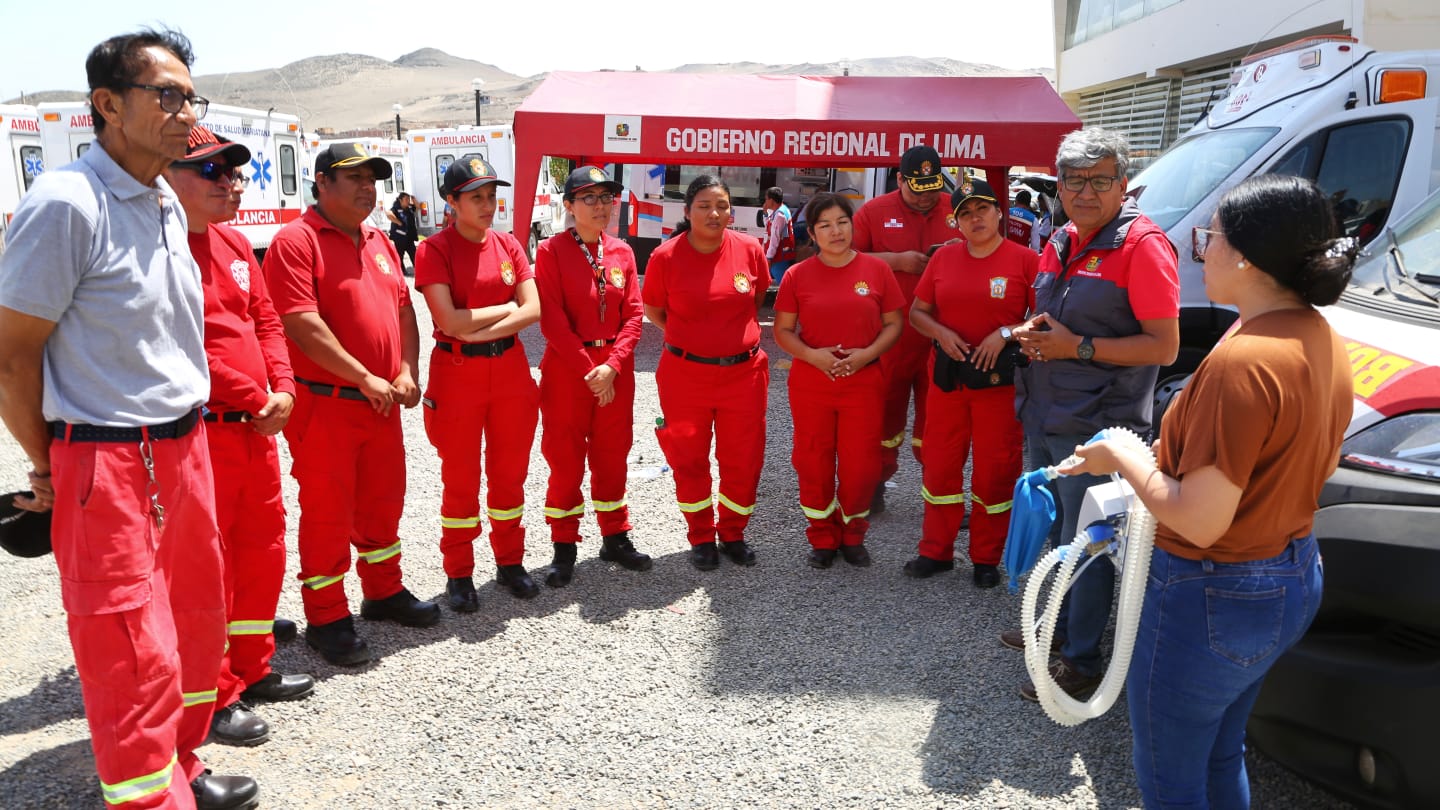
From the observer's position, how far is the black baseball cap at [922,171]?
201 inches

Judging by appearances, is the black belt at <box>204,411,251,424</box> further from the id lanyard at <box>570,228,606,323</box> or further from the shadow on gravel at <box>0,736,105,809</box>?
the id lanyard at <box>570,228,606,323</box>

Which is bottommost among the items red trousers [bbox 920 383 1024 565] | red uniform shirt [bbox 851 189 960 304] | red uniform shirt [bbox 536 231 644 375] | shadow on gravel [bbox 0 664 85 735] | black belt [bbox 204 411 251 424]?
shadow on gravel [bbox 0 664 85 735]

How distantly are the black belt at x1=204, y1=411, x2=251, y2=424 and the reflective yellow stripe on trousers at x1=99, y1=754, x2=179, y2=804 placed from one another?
3.87ft

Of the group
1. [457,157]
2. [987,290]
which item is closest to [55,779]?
[987,290]

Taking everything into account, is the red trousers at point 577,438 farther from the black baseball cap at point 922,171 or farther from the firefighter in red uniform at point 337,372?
the black baseball cap at point 922,171

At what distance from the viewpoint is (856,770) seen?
10.1 feet

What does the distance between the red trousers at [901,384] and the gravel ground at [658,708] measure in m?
0.80

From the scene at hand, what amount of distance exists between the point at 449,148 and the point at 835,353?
18.8 meters

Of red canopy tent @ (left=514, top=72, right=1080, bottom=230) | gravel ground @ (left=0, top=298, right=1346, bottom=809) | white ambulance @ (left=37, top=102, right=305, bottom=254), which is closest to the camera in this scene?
gravel ground @ (left=0, top=298, right=1346, bottom=809)

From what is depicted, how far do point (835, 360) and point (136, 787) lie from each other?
10.4ft

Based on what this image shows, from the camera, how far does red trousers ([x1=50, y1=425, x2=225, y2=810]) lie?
2.30m

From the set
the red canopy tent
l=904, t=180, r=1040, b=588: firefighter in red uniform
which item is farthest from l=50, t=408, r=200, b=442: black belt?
the red canopy tent

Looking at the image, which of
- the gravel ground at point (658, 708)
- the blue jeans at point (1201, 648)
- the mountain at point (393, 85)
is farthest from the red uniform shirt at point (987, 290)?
the mountain at point (393, 85)

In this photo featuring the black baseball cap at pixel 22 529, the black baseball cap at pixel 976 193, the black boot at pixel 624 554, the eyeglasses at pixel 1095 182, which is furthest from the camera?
the black boot at pixel 624 554
